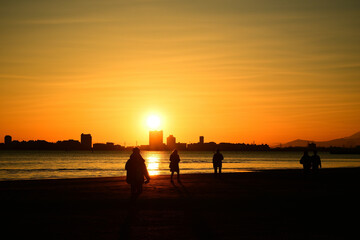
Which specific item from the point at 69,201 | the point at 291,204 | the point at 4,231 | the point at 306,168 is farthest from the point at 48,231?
the point at 306,168

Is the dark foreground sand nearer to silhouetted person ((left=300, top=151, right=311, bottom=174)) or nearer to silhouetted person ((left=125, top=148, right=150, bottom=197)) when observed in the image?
silhouetted person ((left=125, top=148, right=150, bottom=197))

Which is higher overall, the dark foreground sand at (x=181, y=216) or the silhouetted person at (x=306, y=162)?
the silhouetted person at (x=306, y=162)

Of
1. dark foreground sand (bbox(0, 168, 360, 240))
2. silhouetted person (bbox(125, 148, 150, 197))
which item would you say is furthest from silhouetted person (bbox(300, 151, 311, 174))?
silhouetted person (bbox(125, 148, 150, 197))

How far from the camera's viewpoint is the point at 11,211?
1438cm

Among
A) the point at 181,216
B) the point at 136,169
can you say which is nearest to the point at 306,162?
the point at 136,169

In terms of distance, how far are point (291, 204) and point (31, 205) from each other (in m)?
8.91

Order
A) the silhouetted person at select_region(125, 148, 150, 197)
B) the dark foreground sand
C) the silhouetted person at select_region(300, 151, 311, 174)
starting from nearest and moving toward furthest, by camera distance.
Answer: the dark foreground sand, the silhouetted person at select_region(125, 148, 150, 197), the silhouetted person at select_region(300, 151, 311, 174)

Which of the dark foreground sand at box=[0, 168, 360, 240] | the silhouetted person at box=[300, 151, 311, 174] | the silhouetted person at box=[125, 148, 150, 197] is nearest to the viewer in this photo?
the dark foreground sand at box=[0, 168, 360, 240]

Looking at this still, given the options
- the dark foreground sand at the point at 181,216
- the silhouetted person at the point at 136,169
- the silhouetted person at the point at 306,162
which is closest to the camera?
the dark foreground sand at the point at 181,216

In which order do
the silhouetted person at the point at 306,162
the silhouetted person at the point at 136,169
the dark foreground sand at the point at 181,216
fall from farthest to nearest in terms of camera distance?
the silhouetted person at the point at 306,162, the silhouetted person at the point at 136,169, the dark foreground sand at the point at 181,216

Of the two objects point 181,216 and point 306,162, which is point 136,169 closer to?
point 181,216

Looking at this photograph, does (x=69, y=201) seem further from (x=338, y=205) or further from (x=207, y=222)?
(x=338, y=205)

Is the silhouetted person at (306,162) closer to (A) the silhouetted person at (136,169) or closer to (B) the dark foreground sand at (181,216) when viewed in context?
(B) the dark foreground sand at (181,216)

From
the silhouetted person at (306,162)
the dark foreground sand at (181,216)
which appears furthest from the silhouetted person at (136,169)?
the silhouetted person at (306,162)
